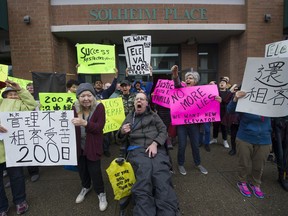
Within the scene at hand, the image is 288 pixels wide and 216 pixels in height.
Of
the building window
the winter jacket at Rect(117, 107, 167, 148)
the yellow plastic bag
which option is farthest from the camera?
the building window

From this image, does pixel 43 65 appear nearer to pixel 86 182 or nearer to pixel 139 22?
pixel 139 22

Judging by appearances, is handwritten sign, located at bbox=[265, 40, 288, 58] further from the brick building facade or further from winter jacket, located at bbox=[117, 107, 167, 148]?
the brick building facade

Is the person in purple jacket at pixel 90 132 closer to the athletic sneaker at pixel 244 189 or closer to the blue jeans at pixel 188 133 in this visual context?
the blue jeans at pixel 188 133

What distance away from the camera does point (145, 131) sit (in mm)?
2867

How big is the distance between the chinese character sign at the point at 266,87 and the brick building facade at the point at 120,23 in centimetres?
467

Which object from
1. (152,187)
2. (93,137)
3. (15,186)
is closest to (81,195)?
(15,186)

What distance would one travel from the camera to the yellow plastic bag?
241 centimetres

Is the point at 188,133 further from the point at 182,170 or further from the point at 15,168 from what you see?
the point at 15,168

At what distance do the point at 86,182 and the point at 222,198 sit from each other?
2037mm

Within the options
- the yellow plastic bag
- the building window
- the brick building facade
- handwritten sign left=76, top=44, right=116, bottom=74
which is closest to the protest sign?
handwritten sign left=76, top=44, right=116, bottom=74

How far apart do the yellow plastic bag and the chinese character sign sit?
5.71ft

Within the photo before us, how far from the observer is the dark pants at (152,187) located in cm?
215

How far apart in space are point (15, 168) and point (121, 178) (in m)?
1.42

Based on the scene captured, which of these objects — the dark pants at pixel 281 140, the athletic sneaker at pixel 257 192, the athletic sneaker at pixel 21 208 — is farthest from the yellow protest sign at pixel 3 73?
the dark pants at pixel 281 140
